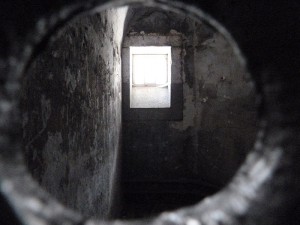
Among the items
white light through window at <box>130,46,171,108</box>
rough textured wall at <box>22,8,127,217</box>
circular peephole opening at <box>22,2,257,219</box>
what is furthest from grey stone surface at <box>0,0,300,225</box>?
white light through window at <box>130,46,171,108</box>

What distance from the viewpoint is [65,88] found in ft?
5.45

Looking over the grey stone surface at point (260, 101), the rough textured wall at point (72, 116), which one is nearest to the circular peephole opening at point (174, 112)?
the rough textured wall at point (72, 116)

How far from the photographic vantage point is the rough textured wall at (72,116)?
49.3 inches

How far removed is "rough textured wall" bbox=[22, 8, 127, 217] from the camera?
1.25 metres

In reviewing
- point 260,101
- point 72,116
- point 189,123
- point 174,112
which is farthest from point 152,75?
point 260,101

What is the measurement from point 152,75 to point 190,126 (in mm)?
1213

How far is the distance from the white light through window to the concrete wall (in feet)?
0.73

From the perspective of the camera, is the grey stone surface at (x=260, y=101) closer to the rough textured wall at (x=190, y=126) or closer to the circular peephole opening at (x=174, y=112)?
the circular peephole opening at (x=174, y=112)

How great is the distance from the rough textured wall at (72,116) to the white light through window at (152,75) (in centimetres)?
234

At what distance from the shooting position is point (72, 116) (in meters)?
1.82

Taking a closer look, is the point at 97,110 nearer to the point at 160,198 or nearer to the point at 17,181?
the point at 17,181

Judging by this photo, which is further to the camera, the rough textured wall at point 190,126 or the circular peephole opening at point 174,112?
the rough textured wall at point 190,126

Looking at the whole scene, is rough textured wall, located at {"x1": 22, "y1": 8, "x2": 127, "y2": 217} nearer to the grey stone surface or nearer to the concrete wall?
the grey stone surface

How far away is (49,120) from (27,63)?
65cm
